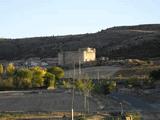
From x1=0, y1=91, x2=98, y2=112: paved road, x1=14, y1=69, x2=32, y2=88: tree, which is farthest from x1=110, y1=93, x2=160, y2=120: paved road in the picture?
x1=14, y1=69, x2=32, y2=88: tree

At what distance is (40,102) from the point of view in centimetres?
4606

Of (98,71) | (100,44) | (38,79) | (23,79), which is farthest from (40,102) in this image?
(100,44)

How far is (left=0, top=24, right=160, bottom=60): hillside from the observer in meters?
108

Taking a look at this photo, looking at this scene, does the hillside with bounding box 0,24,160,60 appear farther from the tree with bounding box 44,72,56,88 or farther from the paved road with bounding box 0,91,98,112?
the paved road with bounding box 0,91,98,112

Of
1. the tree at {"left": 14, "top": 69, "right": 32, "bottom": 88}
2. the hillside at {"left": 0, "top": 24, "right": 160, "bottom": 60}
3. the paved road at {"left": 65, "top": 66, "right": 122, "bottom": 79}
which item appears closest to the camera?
the tree at {"left": 14, "top": 69, "right": 32, "bottom": 88}

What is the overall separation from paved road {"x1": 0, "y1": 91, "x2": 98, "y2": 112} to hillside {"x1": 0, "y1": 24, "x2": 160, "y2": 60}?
50991 mm

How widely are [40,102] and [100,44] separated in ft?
269

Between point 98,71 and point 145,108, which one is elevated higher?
point 98,71

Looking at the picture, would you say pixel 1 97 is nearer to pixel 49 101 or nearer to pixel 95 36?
pixel 49 101

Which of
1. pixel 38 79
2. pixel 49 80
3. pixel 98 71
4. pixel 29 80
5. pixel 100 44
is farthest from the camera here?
pixel 100 44

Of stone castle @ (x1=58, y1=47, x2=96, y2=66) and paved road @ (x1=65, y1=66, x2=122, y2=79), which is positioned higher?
stone castle @ (x1=58, y1=47, x2=96, y2=66)

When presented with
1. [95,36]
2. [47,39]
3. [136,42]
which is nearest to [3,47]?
[47,39]

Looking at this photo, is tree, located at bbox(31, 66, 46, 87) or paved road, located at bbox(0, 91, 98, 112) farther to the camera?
tree, located at bbox(31, 66, 46, 87)

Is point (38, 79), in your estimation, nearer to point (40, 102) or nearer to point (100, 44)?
point (40, 102)
